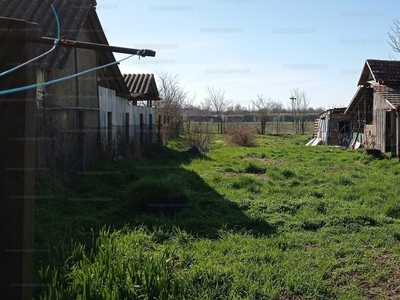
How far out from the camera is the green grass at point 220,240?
13.1 feet

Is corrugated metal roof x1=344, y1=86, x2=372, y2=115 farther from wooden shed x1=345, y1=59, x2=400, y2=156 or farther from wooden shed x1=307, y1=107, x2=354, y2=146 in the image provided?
wooden shed x1=307, y1=107, x2=354, y2=146

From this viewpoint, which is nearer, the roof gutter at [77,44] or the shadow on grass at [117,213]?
the roof gutter at [77,44]

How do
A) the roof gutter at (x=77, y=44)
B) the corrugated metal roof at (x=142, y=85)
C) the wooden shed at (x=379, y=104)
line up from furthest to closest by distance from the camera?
the corrugated metal roof at (x=142, y=85) → the wooden shed at (x=379, y=104) → the roof gutter at (x=77, y=44)

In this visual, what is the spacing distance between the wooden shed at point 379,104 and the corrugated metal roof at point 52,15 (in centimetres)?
1217

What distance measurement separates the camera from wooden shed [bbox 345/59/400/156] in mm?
17828

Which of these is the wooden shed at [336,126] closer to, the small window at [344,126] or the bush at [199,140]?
the small window at [344,126]

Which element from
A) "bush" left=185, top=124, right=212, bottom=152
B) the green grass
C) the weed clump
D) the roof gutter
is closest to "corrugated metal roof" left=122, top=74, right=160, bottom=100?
"bush" left=185, top=124, right=212, bottom=152

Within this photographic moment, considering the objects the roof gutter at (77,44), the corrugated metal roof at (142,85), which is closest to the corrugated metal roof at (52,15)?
the roof gutter at (77,44)

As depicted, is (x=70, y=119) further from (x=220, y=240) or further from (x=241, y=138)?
(x=241, y=138)

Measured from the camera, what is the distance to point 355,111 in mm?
25047

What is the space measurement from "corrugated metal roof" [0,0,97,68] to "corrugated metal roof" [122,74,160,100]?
9566mm

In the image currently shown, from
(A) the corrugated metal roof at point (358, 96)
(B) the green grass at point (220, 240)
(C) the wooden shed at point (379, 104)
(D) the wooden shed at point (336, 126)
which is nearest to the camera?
(B) the green grass at point (220, 240)

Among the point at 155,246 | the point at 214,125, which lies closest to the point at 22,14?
the point at 155,246

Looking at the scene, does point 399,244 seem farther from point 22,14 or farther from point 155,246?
point 22,14
